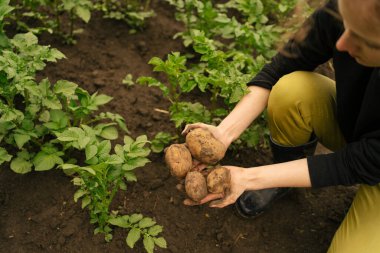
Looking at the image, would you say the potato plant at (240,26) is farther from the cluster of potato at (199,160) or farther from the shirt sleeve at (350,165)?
the shirt sleeve at (350,165)

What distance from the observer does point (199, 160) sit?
198cm

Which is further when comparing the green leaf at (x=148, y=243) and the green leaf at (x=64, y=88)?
the green leaf at (x=64, y=88)

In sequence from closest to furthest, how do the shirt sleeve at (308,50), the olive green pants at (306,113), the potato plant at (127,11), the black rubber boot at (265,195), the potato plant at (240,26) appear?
the shirt sleeve at (308,50), the olive green pants at (306,113), the black rubber boot at (265,195), the potato plant at (240,26), the potato plant at (127,11)

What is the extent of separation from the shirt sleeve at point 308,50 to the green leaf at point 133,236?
0.91 metres

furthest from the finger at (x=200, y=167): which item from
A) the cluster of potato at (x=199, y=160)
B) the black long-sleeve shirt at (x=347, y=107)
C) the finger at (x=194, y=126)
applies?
the black long-sleeve shirt at (x=347, y=107)

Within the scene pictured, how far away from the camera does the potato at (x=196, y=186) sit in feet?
6.02

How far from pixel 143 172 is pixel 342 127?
3.57 feet

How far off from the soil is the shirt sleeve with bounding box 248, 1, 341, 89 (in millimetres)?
602

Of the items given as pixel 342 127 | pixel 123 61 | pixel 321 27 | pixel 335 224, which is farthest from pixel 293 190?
pixel 123 61

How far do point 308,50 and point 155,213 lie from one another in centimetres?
113

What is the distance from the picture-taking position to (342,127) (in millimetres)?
2039

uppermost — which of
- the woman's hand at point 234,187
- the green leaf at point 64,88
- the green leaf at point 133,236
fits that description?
the green leaf at point 64,88

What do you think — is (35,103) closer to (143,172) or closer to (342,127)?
(143,172)

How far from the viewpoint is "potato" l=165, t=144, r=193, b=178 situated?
6.23 feet
